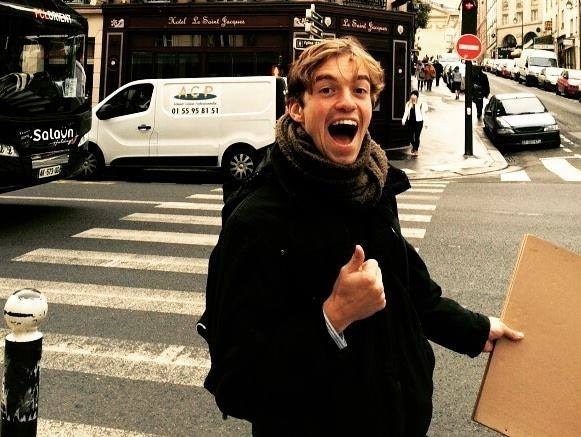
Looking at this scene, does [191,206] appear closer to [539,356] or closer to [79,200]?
[79,200]

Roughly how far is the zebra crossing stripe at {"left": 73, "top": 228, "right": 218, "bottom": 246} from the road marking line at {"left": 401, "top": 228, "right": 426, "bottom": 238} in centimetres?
243

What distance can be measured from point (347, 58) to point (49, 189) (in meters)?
11.7

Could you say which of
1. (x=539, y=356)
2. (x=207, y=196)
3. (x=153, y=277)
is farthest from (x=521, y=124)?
(x=539, y=356)

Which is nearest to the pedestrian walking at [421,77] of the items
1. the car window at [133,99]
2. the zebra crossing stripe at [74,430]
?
the car window at [133,99]

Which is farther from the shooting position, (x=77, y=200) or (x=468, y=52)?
(x=468, y=52)

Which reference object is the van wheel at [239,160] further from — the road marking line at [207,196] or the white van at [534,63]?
the white van at [534,63]

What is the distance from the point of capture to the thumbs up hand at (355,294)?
4.98ft

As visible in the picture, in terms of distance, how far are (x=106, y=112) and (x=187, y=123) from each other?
197cm

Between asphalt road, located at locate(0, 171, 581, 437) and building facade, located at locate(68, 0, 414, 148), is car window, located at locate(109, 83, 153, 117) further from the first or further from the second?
building facade, located at locate(68, 0, 414, 148)

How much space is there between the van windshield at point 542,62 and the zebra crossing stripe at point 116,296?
1797 inches

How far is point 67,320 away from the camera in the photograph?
5.12 metres

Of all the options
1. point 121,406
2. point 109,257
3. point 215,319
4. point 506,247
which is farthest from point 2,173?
point 215,319

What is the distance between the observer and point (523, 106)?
65.8 ft

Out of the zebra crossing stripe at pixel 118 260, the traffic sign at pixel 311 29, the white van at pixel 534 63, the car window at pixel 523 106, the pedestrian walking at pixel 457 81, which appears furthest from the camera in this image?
the white van at pixel 534 63
